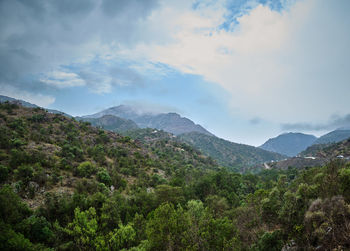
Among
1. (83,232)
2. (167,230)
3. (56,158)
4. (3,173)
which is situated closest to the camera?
(167,230)

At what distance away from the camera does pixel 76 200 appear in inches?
797

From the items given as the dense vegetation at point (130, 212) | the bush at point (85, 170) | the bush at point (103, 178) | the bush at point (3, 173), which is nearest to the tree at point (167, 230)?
the dense vegetation at point (130, 212)

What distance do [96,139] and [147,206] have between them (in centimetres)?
3455

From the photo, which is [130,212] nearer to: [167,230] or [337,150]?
[167,230]

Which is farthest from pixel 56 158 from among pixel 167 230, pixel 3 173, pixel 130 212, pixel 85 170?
pixel 167 230

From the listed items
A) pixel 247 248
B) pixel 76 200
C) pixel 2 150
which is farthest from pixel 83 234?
pixel 2 150

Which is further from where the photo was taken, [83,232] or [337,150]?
[337,150]

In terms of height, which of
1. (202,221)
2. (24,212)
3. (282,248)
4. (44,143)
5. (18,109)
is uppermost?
(18,109)

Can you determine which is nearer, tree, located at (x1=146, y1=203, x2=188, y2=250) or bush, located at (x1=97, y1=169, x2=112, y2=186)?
tree, located at (x1=146, y1=203, x2=188, y2=250)

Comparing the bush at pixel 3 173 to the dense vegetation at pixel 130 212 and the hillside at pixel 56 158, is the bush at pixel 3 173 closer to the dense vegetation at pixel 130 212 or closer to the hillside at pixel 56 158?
the dense vegetation at pixel 130 212

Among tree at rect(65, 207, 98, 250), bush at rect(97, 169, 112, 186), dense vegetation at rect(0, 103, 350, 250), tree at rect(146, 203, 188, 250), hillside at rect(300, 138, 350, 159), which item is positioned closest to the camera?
dense vegetation at rect(0, 103, 350, 250)

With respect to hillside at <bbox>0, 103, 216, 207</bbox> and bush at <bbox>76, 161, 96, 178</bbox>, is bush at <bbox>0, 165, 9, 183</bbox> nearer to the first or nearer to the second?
hillside at <bbox>0, 103, 216, 207</bbox>

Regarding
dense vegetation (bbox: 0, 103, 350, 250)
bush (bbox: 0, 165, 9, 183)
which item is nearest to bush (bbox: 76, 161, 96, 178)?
dense vegetation (bbox: 0, 103, 350, 250)

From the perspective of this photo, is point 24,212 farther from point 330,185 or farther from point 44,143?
point 330,185
